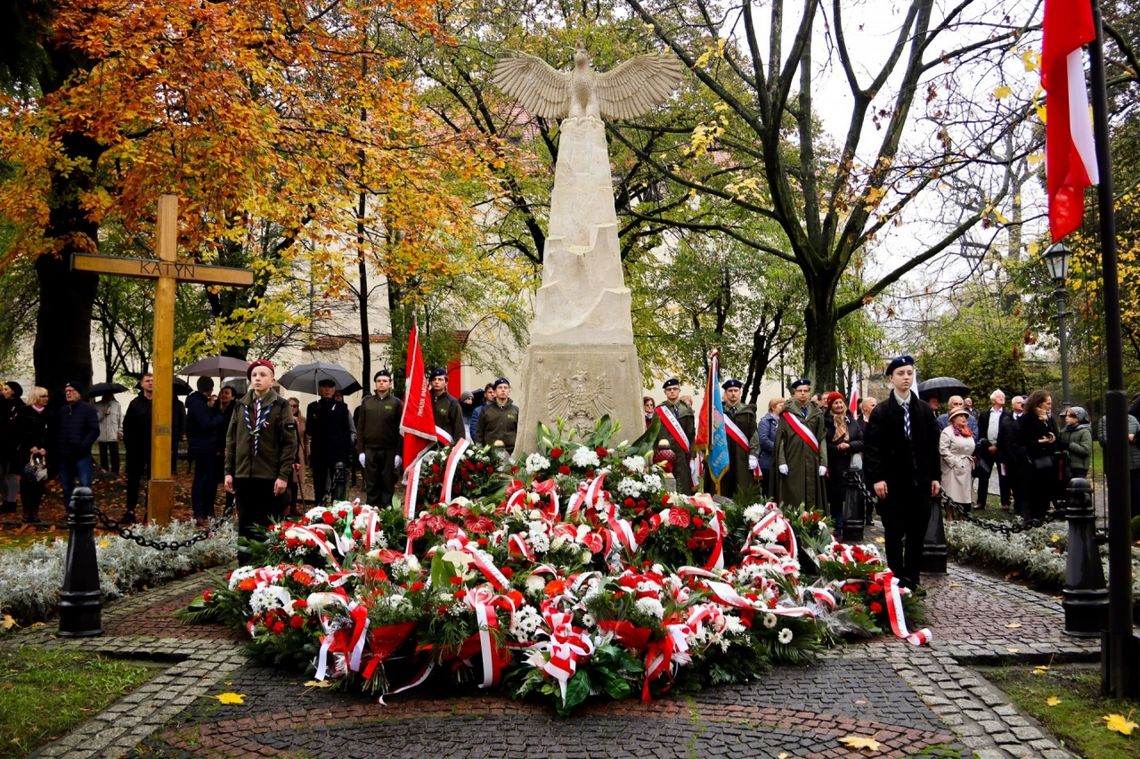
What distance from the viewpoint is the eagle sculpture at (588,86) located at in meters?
9.81

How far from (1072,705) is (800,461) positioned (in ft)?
20.5

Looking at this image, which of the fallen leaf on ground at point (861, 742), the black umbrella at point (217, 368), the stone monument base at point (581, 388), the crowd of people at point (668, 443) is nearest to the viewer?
the fallen leaf on ground at point (861, 742)

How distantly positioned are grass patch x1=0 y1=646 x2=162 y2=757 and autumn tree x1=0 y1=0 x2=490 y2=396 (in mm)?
7115

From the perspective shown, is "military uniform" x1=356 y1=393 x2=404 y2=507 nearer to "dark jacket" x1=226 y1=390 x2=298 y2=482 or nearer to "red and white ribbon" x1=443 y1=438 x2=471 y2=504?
"red and white ribbon" x1=443 y1=438 x2=471 y2=504

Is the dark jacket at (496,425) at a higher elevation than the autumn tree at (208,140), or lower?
lower

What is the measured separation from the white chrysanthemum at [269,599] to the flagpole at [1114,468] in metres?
4.76

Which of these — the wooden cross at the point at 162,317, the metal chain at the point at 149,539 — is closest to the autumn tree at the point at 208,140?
the wooden cross at the point at 162,317

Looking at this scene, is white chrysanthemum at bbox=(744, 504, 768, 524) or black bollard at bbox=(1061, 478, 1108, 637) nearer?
black bollard at bbox=(1061, 478, 1108, 637)

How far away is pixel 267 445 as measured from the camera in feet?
27.2

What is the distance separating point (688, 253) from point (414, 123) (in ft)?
30.8

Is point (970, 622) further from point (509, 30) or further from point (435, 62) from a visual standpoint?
point (435, 62)

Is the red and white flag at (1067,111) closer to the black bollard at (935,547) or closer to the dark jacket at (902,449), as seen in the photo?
the dark jacket at (902,449)

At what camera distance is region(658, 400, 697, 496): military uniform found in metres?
11.1

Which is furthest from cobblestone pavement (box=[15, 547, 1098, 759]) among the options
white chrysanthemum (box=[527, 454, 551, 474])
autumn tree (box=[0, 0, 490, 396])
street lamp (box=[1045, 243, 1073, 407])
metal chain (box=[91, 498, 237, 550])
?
street lamp (box=[1045, 243, 1073, 407])
